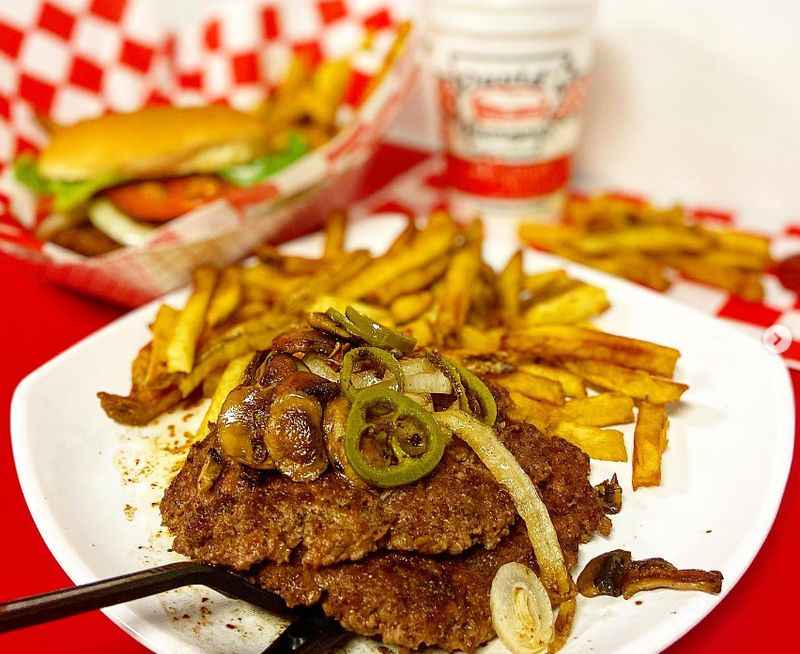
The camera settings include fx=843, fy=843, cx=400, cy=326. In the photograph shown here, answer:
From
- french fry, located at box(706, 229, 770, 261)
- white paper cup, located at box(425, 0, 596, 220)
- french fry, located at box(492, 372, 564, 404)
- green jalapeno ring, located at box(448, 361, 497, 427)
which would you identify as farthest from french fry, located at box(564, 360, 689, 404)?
white paper cup, located at box(425, 0, 596, 220)

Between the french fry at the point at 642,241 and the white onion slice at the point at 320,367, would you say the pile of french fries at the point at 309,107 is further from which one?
the white onion slice at the point at 320,367

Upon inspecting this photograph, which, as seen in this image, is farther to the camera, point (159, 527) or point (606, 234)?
point (606, 234)

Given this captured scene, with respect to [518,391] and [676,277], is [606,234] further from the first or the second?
[518,391]

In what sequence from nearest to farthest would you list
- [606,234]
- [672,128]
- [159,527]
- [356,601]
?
[356,601] < [159,527] < [606,234] < [672,128]

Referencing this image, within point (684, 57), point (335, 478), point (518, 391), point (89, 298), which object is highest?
point (684, 57)

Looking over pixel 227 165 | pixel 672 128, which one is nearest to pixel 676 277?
pixel 672 128

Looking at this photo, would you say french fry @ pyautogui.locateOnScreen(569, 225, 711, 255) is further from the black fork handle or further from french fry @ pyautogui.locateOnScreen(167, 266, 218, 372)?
the black fork handle

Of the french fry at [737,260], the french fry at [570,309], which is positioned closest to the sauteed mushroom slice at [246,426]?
the french fry at [570,309]
